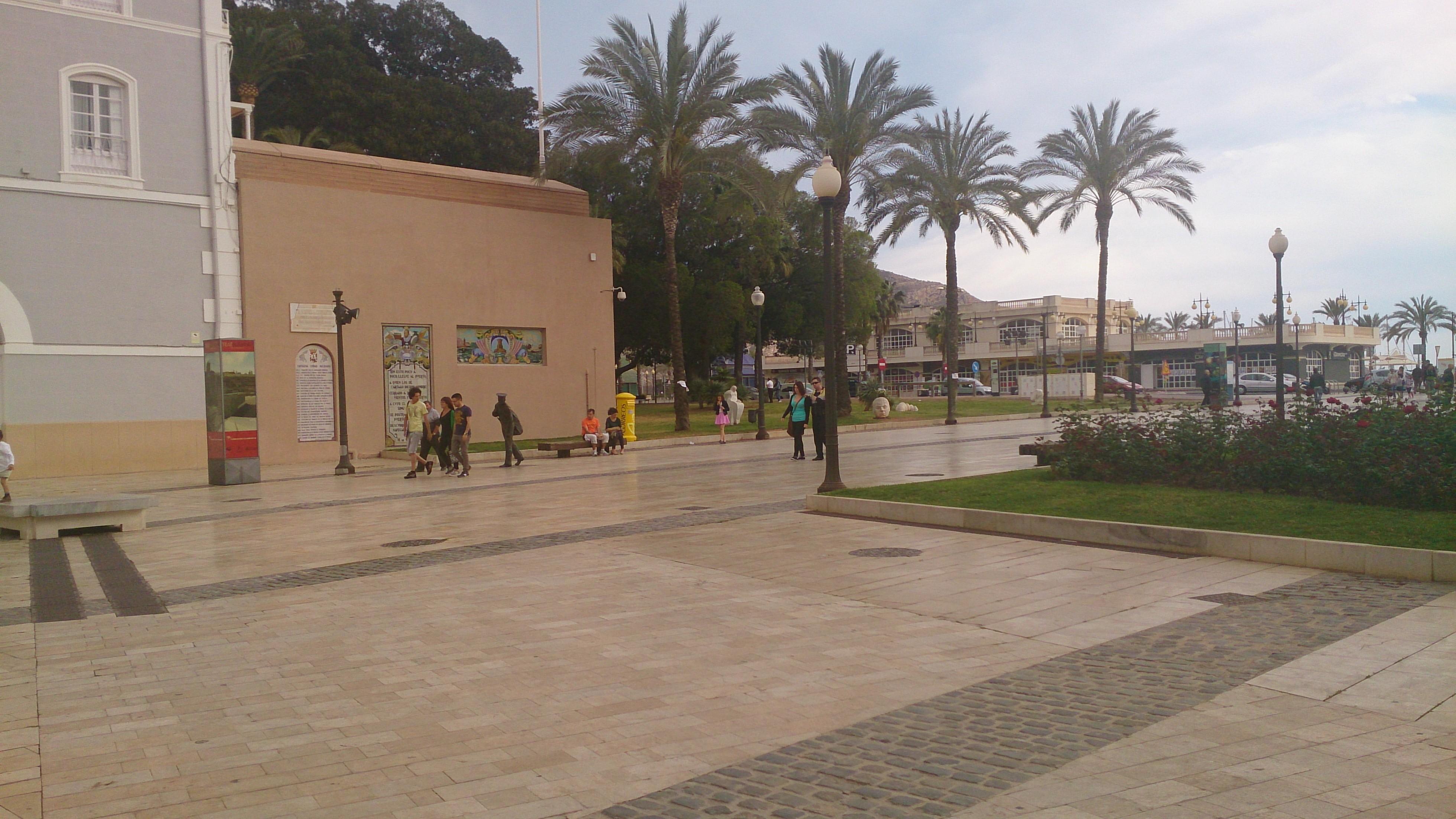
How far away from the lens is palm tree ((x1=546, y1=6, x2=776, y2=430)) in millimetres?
30859

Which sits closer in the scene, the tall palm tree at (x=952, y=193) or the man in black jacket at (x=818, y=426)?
the man in black jacket at (x=818, y=426)

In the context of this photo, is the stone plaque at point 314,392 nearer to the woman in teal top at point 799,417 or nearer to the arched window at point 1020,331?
the woman in teal top at point 799,417

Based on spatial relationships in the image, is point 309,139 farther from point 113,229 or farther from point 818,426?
point 818,426

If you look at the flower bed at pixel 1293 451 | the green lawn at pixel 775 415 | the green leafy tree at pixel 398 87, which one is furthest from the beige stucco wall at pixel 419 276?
the green leafy tree at pixel 398 87

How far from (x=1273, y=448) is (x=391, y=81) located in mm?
43848

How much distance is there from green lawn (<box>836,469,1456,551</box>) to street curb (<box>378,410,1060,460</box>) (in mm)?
13107

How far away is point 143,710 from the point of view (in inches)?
210

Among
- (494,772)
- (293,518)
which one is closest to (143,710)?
(494,772)

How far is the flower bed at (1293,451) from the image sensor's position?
980cm

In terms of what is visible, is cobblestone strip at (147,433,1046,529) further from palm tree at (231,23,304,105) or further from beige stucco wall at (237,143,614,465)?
palm tree at (231,23,304,105)

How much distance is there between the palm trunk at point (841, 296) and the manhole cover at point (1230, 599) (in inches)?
859

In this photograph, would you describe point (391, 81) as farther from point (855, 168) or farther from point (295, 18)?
point (855, 168)

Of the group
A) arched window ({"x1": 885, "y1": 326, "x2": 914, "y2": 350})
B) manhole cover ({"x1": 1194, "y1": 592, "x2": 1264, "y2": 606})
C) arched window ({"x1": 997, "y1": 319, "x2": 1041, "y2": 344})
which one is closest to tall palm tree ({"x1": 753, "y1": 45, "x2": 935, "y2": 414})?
manhole cover ({"x1": 1194, "y1": 592, "x2": 1264, "y2": 606})

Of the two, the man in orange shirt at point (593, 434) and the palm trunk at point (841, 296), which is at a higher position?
the palm trunk at point (841, 296)
